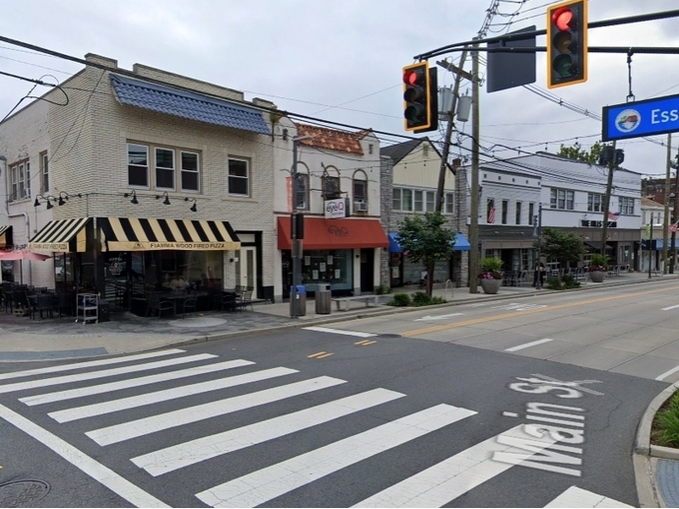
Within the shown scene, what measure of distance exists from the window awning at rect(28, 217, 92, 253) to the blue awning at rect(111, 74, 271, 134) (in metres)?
4.11

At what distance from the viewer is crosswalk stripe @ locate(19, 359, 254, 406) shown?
7.64 m

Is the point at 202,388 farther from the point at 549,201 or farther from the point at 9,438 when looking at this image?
the point at 549,201

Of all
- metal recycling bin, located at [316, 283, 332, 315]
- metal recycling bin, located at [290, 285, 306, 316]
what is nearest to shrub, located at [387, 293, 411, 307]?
metal recycling bin, located at [316, 283, 332, 315]

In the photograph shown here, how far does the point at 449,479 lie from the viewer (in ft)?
16.2

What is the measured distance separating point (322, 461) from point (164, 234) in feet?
41.6

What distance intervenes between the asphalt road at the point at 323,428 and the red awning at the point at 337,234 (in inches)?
401

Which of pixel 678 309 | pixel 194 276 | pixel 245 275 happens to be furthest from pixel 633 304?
pixel 194 276

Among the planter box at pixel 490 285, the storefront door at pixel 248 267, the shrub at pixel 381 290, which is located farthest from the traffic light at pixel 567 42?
the planter box at pixel 490 285

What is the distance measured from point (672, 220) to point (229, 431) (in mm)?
69279

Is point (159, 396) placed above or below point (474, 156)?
below

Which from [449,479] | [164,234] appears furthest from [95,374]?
[164,234]

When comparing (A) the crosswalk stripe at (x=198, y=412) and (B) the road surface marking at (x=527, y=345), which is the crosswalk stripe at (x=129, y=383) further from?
(B) the road surface marking at (x=527, y=345)

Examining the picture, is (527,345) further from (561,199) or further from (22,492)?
(561,199)

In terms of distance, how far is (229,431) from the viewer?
243 inches
